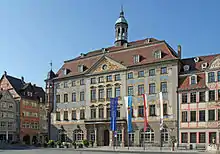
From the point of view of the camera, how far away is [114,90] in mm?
56875

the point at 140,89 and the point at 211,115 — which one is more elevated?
the point at 140,89

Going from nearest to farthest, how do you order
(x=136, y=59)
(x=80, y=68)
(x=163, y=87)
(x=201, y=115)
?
(x=201, y=115), (x=163, y=87), (x=136, y=59), (x=80, y=68)

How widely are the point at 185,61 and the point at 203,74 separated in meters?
5.52

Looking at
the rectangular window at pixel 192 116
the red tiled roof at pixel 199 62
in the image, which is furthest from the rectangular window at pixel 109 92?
the rectangular window at pixel 192 116

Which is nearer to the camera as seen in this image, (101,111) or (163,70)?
(163,70)

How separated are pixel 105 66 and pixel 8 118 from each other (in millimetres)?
31198

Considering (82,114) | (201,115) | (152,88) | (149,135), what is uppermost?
(152,88)

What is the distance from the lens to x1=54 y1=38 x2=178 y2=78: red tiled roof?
2125 inches

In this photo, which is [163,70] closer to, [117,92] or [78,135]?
[117,92]

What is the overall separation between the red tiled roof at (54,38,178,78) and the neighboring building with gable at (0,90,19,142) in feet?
57.3

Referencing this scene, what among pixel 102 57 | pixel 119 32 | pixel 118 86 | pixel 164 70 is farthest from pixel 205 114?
pixel 119 32

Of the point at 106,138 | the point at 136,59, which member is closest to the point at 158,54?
the point at 136,59

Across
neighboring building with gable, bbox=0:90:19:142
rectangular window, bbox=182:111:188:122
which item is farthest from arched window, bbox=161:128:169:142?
neighboring building with gable, bbox=0:90:19:142

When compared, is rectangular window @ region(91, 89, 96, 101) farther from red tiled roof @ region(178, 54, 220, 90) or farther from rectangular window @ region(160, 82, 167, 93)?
red tiled roof @ region(178, 54, 220, 90)
